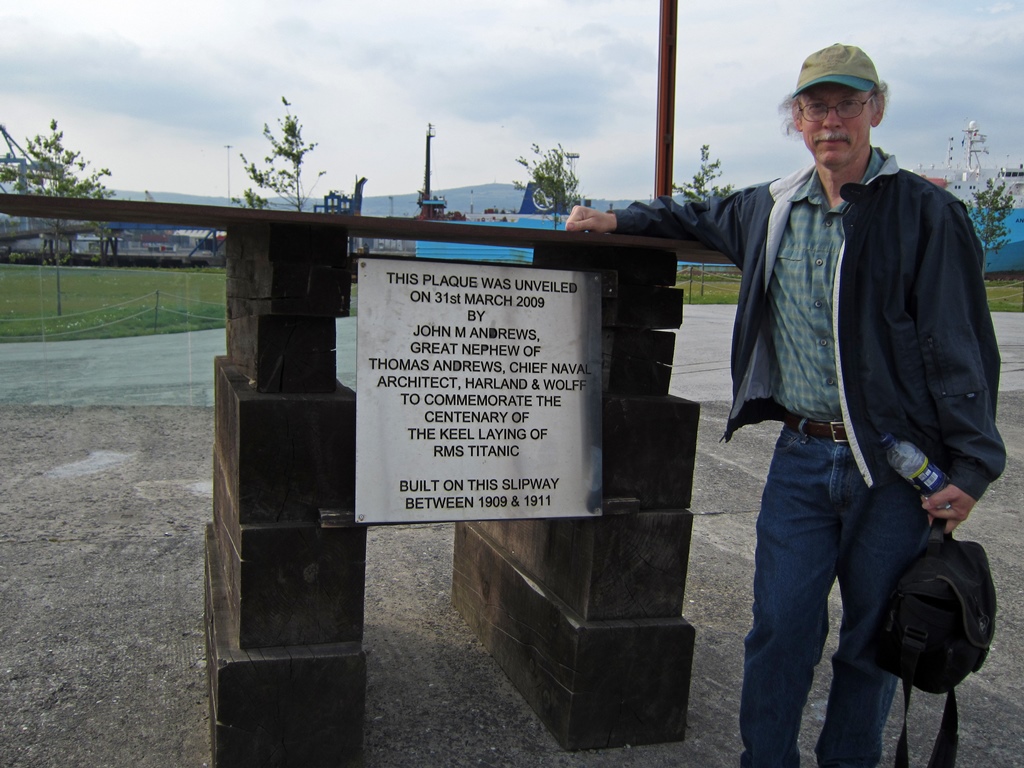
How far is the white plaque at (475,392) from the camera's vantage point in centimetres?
267

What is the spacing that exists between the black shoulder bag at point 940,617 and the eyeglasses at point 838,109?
3.46 feet

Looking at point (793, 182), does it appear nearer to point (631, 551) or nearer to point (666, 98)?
point (631, 551)

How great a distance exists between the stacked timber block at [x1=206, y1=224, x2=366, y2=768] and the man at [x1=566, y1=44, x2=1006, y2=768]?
83 centimetres

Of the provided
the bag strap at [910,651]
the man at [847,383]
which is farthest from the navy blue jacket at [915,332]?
the bag strap at [910,651]

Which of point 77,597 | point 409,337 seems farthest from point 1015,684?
point 77,597

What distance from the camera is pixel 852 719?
2.65m

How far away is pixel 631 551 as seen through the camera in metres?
3.00

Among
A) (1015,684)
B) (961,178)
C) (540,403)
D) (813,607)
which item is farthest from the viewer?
(961,178)

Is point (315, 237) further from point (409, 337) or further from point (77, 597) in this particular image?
point (77, 597)

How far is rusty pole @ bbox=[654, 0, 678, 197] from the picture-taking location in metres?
4.45

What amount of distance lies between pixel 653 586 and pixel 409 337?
1.11 metres

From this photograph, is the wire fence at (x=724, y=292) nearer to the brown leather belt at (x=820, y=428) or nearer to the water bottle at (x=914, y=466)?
the brown leather belt at (x=820, y=428)

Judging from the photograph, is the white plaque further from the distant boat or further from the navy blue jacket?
the distant boat

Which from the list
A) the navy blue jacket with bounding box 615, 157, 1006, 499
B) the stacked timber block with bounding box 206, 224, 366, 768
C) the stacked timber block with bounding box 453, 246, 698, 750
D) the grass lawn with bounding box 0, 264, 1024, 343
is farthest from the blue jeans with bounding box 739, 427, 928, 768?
the grass lawn with bounding box 0, 264, 1024, 343
